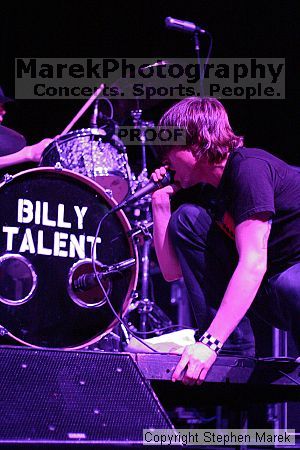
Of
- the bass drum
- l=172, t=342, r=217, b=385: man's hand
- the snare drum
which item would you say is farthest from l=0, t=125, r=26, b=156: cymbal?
l=172, t=342, r=217, b=385: man's hand

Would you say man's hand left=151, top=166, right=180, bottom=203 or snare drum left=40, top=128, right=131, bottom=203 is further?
snare drum left=40, top=128, right=131, bottom=203

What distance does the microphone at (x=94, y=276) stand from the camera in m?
2.85

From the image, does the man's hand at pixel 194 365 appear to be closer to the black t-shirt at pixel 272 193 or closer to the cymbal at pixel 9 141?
the black t-shirt at pixel 272 193

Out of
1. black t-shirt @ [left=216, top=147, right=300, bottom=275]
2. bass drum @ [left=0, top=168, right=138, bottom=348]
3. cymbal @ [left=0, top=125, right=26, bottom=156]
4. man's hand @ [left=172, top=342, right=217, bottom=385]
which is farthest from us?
cymbal @ [left=0, top=125, right=26, bottom=156]

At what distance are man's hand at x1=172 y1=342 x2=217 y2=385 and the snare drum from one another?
1542 mm

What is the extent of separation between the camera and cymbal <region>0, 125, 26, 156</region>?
Answer: 3102mm

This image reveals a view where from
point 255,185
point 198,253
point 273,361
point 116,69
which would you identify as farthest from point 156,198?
point 116,69

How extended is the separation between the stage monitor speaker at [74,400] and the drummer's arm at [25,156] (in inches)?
72.7

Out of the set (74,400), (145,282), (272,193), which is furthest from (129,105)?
(74,400)

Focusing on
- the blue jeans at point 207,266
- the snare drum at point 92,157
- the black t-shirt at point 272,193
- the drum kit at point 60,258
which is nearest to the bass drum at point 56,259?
the drum kit at point 60,258

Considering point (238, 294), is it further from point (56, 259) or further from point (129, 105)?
point (129, 105)
